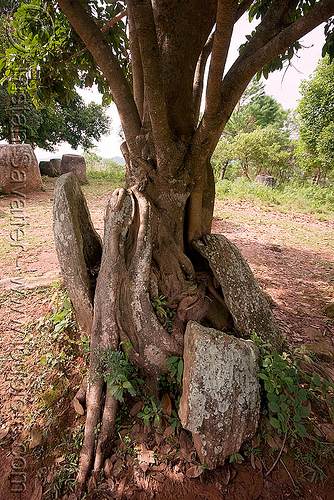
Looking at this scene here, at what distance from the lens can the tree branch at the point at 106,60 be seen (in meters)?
1.87

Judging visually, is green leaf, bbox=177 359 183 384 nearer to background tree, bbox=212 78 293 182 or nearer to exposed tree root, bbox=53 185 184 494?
exposed tree root, bbox=53 185 184 494

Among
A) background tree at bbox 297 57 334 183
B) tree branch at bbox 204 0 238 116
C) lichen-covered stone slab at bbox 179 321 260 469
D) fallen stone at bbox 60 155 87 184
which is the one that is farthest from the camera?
fallen stone at bbox 60 155 87 184

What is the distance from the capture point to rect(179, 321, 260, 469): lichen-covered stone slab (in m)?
1.63

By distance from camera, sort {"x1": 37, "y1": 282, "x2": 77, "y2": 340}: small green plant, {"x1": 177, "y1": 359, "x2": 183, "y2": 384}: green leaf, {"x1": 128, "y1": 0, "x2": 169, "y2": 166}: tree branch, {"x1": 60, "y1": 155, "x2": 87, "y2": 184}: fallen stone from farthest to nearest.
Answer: {"x1": 60, "y1": 155, "x2": 87, "y2": 184}: fallen stone, {"x1": 37, "y1": 282, "x2": 77, "y2": 340}: small green plant, {"x1": 177, "y1": 359, "x2": 183, "y2": 384}: green leaf, {"x1": 128, "y1": 0, "x2": 169, "y2": 166}: tree branch

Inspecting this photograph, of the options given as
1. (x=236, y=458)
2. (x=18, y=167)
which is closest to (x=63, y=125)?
(x=18, y=167)

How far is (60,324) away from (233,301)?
1.54 meters

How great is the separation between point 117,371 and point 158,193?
1402 mm

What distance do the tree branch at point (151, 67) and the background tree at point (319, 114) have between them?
10.3 m

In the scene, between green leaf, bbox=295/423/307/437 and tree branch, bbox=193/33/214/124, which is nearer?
green leaf, bbox=295/423/307/437

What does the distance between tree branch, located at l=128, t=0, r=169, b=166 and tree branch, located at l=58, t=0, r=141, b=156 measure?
1.13ft

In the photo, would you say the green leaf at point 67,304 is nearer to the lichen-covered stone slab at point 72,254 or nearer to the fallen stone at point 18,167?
the lichen-covered stone slab at point 72,254

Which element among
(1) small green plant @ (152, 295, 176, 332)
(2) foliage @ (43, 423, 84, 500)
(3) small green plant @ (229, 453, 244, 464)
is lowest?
(2) foliage @ (43, 423, 84, 500)

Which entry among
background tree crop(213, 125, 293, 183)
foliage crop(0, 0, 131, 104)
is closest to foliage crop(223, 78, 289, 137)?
Result: background tree crop(213, 125, 293, 183)

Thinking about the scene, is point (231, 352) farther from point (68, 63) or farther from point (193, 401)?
point (68, 63)
